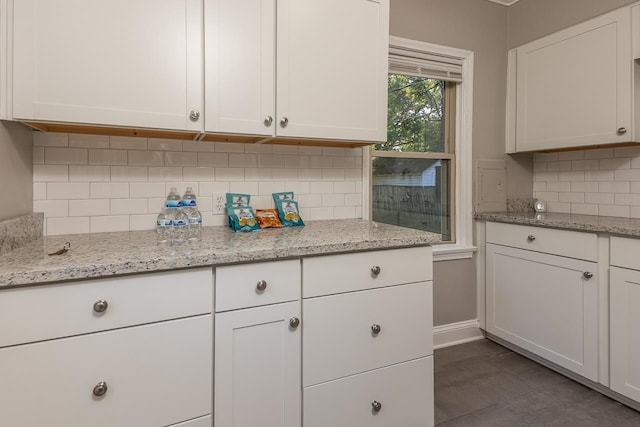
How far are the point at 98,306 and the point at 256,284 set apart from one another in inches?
19.5

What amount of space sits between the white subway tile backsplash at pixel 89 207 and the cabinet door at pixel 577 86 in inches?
108

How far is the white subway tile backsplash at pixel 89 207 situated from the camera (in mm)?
1644

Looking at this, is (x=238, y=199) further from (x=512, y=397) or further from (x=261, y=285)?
(x=512, y=397)

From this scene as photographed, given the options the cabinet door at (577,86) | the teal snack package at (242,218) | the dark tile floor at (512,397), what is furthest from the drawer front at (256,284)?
the cabinet door at (577,86)

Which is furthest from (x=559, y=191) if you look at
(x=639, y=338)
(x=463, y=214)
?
(x=639, y=338)

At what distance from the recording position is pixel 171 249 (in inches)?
51.5

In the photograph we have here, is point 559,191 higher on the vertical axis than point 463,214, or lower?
higher

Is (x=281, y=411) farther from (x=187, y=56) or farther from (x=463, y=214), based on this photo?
(x=463, y=214)

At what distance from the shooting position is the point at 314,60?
1744 millimetres

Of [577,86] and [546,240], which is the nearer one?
[546,240]

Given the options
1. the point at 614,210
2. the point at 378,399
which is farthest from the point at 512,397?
the point at 614,210

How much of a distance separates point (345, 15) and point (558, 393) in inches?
91.5

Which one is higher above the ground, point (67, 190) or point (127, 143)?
point (127, 143)

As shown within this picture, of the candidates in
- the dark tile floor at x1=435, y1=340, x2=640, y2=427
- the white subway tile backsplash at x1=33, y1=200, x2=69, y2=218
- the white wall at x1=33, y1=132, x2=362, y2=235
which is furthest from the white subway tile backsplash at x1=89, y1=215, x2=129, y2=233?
the dark tile floor at x1=435, y1=340, x2=640, y2=427
